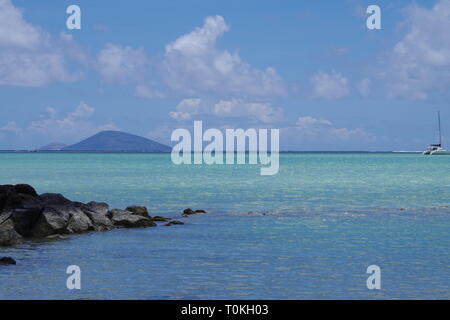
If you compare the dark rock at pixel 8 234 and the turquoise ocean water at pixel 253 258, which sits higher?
the dark rock at pixel 8 234

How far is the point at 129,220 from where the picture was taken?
33.4 metres

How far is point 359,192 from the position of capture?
203ft

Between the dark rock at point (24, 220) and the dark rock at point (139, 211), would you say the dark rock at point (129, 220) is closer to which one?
the dark rock at point (139, 211)

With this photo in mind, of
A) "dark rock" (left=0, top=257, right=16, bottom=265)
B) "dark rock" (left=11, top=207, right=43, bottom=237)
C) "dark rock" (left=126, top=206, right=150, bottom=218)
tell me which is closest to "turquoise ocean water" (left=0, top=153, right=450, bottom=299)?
"dark rock" (left=0, top=257, right=16, bottom=265)

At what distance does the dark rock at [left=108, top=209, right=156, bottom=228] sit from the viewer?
3322cm

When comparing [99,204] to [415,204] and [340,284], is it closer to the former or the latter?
[340,284]

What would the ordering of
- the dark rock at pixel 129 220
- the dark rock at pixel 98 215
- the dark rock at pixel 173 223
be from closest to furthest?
the dark rock at pixel 98 215 < the dark rock at pixel 129 220 < the dark rock at pixel 173 223

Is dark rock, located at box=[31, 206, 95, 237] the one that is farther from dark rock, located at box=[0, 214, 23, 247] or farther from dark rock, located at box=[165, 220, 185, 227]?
dark rock, located at box=[165, 220, 185, 227]

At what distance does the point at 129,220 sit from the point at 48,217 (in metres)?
4.87

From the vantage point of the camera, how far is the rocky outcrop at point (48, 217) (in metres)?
28.9

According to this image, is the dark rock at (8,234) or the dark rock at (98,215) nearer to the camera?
the dark rock at (8,234)

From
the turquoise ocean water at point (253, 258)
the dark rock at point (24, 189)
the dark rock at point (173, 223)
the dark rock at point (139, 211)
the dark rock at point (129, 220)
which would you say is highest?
the dark rock at point (24, 189)

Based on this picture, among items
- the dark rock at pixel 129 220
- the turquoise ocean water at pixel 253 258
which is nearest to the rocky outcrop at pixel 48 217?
the dark rock at pixel 129 220
